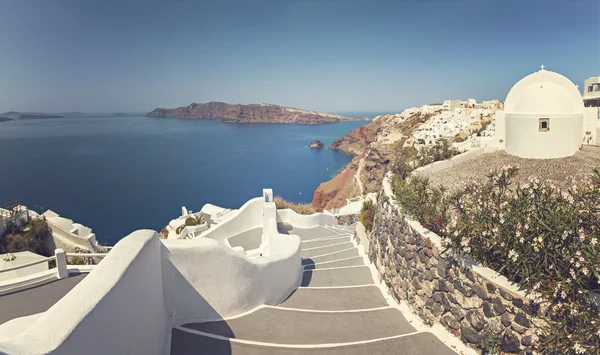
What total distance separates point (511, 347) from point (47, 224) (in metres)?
21.0

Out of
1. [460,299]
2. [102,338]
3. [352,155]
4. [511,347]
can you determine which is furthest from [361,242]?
[352,155]

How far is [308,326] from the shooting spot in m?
5.33

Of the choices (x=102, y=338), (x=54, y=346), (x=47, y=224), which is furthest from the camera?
(x=47, y=224)

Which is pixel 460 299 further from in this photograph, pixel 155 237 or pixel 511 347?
pixel 155 237

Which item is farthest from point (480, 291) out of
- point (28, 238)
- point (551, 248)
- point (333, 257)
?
point (28, 238)

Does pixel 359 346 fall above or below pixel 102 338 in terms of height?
below

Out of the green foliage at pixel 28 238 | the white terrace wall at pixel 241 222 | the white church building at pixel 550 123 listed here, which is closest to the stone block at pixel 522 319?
the white terrace wall at pixel 241 222

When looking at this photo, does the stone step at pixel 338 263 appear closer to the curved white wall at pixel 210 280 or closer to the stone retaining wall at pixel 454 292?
the stone retaining wall at pixel 454 292

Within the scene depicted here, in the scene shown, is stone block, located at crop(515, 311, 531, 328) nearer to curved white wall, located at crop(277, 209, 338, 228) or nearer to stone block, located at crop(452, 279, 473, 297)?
stone block, located at crop(452, 279, 473, 297)

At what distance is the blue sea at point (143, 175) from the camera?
4678cm

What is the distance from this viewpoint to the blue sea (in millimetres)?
46781

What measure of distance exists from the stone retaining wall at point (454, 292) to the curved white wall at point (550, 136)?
6.21m

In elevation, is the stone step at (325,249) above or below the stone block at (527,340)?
below

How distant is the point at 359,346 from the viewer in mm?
4766
